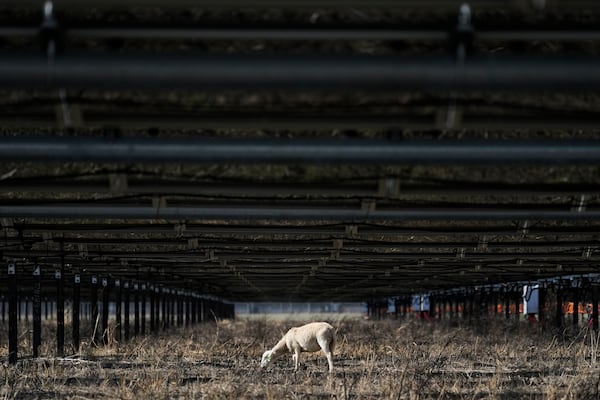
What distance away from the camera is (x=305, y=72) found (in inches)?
252

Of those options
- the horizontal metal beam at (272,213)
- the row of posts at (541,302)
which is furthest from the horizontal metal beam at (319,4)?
the row of posts at (541,302)

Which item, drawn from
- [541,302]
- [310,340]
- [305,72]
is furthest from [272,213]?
[541,302]

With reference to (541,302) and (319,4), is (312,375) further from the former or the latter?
(541,302)

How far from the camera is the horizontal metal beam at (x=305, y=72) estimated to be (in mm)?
6344

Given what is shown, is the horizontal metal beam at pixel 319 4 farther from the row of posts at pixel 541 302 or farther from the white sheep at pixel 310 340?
the row of posts at pixel 541 302

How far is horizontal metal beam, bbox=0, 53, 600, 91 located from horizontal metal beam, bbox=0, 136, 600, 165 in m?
1.68

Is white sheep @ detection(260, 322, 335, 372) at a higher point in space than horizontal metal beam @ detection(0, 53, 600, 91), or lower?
lower

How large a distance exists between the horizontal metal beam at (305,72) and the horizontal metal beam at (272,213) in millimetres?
4949

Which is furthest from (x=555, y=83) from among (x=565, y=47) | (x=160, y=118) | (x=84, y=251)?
(x=84, y=251)

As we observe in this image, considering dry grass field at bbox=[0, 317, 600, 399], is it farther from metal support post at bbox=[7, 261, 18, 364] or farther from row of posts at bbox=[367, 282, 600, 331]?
row of posts at bbox=[367, 282, 600, 331]

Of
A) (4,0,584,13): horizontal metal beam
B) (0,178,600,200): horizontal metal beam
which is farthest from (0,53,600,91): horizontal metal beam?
(0,178,600,200): horizontal metal beam

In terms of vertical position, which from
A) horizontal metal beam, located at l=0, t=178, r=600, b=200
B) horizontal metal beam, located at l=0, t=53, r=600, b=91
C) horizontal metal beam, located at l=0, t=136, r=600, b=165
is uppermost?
horizontal metal beam, located at l=0, t=53, r=600, b=91

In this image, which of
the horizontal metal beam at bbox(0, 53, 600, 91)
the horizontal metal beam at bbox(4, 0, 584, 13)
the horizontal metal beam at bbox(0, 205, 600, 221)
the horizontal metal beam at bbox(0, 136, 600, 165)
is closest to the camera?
the horizontal metal beam at bbox(4, 0, 584, 13)

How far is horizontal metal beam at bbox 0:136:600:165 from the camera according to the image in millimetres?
8102
